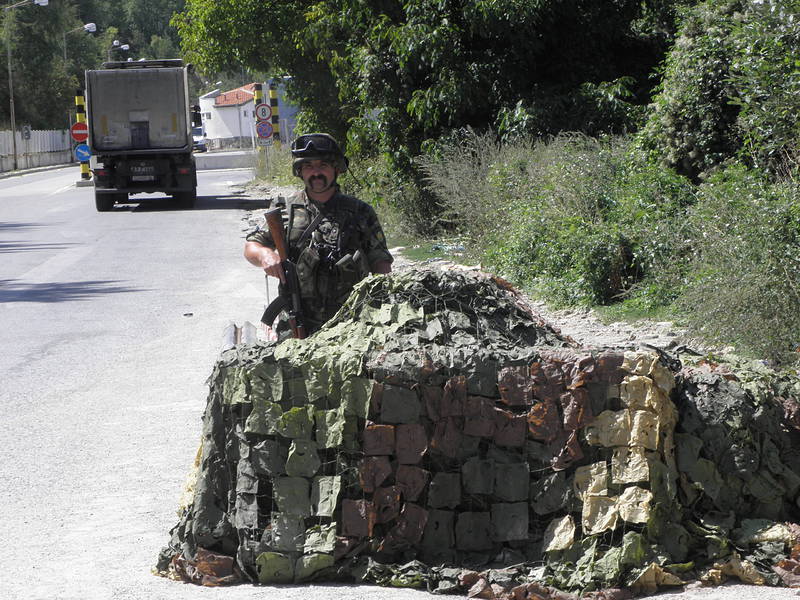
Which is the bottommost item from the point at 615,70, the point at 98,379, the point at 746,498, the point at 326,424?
the point at 98,379

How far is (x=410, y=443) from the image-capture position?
13.0ft

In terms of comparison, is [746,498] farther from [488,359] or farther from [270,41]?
[270,41]

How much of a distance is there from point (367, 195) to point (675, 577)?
17.1m

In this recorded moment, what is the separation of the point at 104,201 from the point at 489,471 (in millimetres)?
23798

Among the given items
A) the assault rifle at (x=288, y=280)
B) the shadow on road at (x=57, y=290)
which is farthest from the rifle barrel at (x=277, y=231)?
the shadow on road at (x=57, y=290)

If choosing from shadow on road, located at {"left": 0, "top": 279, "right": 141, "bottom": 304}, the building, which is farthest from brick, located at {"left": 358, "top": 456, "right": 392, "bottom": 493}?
the building

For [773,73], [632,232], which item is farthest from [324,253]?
[632,232]

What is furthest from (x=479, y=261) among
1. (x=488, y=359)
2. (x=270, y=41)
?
(x=270, y=41)

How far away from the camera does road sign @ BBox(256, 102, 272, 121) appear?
101ft

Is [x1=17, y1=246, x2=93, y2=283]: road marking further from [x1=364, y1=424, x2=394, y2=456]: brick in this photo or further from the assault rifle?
[x1=364, y1=424, x2=394, y2=456]: brick

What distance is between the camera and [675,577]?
12.4ft

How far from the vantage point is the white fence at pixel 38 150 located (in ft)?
204

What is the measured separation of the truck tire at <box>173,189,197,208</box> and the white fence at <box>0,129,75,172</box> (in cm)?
3493

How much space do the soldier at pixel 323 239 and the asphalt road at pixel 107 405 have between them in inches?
48.6
